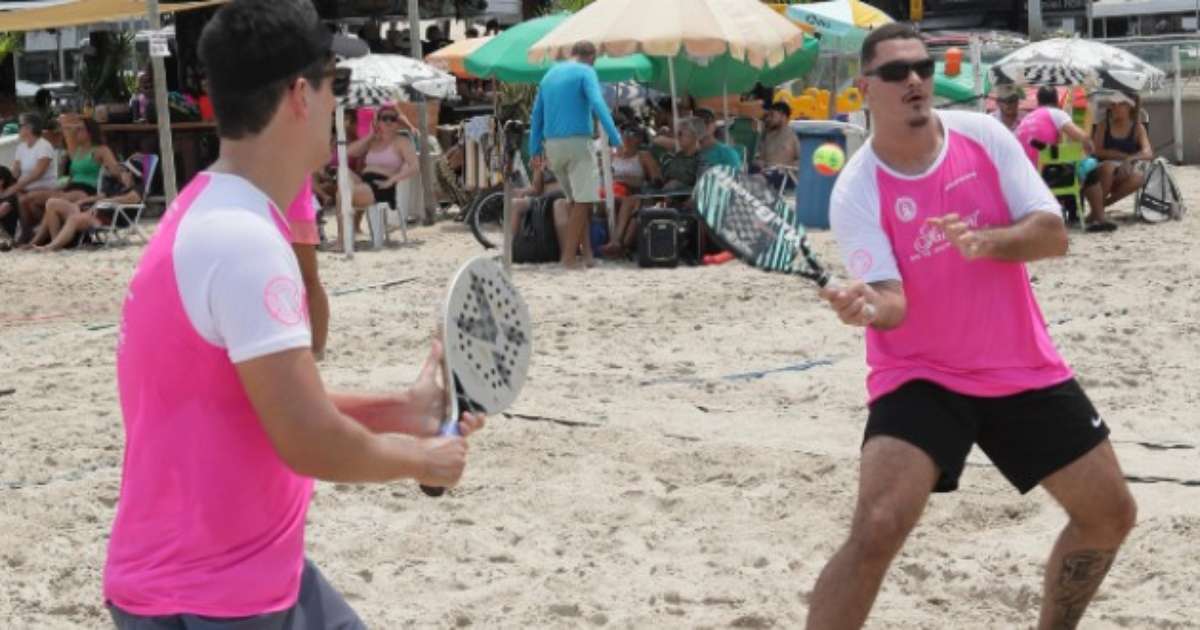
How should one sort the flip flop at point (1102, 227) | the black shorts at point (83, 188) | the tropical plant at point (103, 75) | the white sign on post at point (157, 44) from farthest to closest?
the tropical plant at point (103, 75) → the black shorts at point (83, 188) → the flip flop at point (1102, 227) → the white sign on post at point (157, 44)

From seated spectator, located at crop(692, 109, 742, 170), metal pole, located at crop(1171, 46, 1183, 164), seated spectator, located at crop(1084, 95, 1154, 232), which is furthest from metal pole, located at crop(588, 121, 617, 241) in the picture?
metal pole, located at crop(1171, 46, 1183, 164)

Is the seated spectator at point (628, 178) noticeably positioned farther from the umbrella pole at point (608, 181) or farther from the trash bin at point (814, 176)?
the trash bin at point (814, 176)

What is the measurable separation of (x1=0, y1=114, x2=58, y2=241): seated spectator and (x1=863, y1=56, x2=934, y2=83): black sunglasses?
42.6ft

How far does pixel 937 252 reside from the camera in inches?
152

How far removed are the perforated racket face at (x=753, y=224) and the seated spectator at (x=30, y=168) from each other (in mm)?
12896

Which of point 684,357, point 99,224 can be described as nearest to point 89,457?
point 684,357

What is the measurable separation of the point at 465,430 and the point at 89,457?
15.3 feet

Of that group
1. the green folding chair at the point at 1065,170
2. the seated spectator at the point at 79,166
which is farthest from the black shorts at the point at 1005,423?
the seated spectator at the point at 79,166

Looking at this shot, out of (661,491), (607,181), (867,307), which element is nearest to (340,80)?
(867,307)

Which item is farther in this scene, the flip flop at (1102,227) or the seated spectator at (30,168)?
the seated spectator at (30,168)

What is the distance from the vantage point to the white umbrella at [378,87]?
13828 mm

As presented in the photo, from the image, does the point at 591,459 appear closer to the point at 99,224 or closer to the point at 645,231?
the point at 645,231

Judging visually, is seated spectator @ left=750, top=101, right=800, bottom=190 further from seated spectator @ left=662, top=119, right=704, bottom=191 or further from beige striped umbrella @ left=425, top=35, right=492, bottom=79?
beige striped umbrella @ left=425, top=35, right=492, bottom=79

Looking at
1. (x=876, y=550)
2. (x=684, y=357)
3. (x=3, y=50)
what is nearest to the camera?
→ (x=876, y=550)
